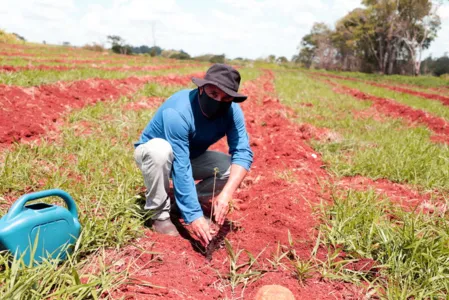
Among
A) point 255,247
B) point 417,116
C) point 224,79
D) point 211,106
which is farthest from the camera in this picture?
point 417,116

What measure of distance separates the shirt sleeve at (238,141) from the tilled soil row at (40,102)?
9.43 feet

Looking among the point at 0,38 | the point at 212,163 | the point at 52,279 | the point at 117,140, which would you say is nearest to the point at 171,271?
the point at 52,279

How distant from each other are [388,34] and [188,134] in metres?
42.7

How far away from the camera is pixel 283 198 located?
3.21 meters

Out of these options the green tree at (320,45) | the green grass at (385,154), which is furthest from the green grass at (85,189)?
the green tree at (320,45)

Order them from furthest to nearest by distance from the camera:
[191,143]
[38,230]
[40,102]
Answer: [40,102] → [191,143] → [38,230]

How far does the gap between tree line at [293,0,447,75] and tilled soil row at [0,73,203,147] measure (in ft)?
125

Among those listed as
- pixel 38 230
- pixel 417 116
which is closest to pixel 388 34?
pixel 417 116

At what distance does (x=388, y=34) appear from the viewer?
3850 cm

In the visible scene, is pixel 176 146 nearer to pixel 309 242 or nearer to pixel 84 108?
pixel 309 242

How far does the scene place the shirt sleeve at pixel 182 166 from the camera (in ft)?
7.76

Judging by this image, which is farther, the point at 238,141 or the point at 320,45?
the point at 320,45

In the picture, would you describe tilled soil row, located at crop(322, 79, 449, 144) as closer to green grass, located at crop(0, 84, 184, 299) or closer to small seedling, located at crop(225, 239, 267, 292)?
small seedling, located at crop(225, 239, 267, 292)

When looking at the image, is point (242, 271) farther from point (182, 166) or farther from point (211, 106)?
point (211, 106)
